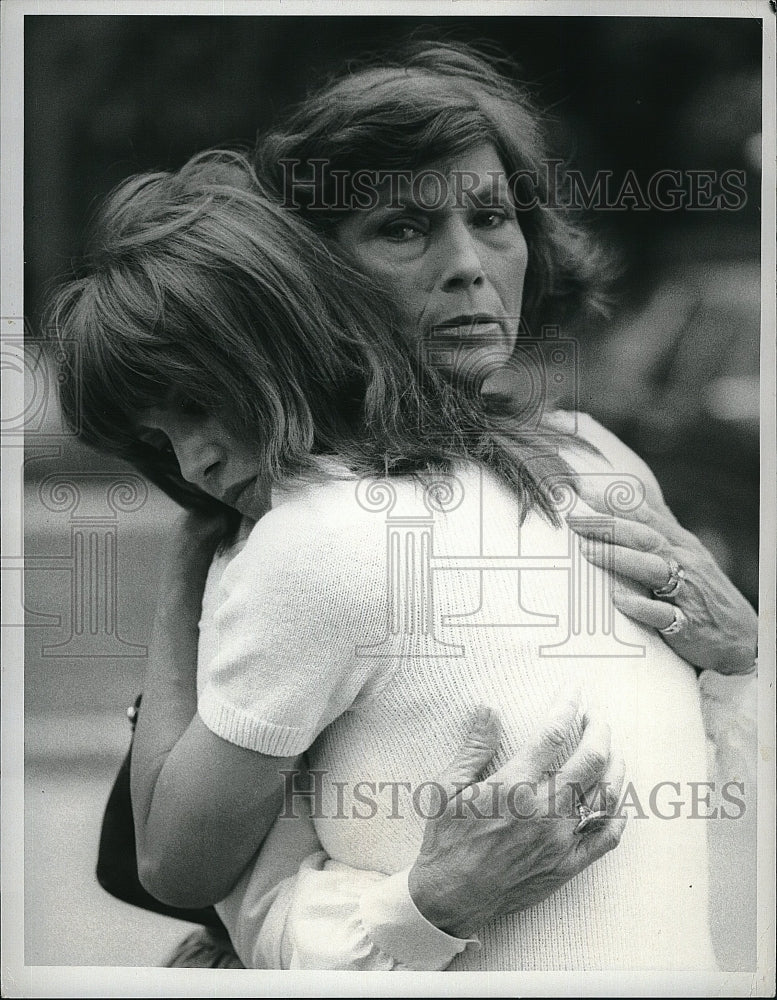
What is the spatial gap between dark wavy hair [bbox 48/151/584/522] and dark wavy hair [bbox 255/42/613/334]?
100mm

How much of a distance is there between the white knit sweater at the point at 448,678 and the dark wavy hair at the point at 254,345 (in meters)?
0.10

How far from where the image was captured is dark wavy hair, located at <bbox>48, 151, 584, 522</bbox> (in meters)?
2.49

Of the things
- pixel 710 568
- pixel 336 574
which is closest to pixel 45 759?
pixel 336 574

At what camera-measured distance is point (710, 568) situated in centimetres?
262

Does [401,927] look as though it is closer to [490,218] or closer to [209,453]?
[209,453]

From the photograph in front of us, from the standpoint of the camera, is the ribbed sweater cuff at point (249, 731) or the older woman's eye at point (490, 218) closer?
the ribbed sweater cuff at point (249, 731)

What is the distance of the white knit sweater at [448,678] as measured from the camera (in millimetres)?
2377

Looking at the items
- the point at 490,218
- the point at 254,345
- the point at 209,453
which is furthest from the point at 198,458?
the point at 490,218

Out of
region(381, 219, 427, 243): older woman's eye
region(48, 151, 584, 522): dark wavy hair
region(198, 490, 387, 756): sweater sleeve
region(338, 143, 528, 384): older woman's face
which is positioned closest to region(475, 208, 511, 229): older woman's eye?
region(338, 143, 528, 384): older woman's face

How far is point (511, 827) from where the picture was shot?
2.46 metres

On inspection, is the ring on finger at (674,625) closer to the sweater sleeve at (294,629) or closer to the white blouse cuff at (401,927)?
the sweater sleeve at (294,629)

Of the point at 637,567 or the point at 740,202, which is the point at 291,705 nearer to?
the point at 637,567

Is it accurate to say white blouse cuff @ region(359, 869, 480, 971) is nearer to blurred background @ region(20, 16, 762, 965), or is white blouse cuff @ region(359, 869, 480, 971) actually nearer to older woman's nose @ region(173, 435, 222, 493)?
blurred background @ region(20, 16, 762, 965)

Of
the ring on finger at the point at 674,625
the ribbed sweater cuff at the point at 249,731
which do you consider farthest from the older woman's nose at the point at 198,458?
the ring on finger at the point at 674,625
